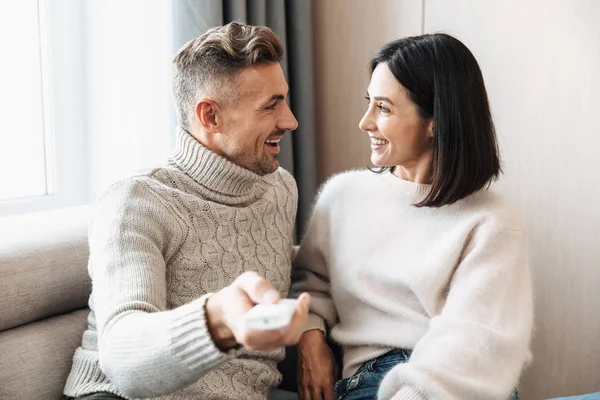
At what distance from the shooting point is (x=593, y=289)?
2.11 meters

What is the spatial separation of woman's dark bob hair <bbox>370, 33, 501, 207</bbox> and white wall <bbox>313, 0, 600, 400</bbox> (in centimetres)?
55

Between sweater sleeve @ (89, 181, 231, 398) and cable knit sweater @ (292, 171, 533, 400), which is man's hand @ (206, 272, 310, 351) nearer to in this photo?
sweater sleeve @ (89, 181, 231, 398)

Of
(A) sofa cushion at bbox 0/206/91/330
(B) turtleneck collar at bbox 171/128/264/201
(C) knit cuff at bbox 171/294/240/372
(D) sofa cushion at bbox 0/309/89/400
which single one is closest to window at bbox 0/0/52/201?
(A) sofa cushion at bbox 0/206/91/330

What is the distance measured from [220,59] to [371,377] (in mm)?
760

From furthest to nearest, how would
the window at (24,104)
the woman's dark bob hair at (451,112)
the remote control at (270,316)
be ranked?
the window at (24,104), the woman's dark bob hair at (451,112), the remote control at (270,316)

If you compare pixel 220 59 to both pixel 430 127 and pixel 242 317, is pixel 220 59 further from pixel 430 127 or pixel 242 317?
pixel 242 317

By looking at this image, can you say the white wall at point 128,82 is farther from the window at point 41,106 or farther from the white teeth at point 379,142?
the white teeth at point 379,142

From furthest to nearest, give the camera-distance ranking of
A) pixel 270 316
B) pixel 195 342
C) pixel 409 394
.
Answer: pixel 409 394
pixel 195 342
pixel 270 316

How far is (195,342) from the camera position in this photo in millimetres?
Result: 1096

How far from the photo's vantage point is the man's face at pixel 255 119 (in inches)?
64.9

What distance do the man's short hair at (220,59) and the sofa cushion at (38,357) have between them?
0.55 metres

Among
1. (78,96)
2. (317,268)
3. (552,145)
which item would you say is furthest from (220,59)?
(552,145)

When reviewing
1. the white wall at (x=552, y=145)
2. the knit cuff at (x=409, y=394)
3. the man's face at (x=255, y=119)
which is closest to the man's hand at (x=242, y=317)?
the knit cuff at (x=409, y=394)

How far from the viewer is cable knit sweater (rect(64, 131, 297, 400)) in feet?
3.80
